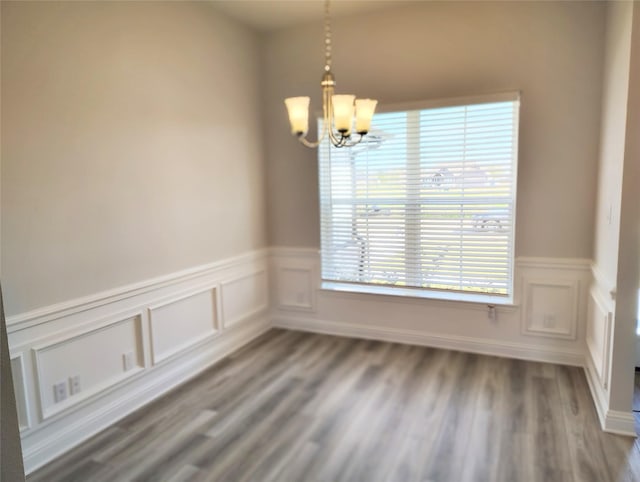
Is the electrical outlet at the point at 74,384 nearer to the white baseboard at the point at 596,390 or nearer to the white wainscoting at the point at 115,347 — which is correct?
the white wainscoting at the point at 115,347

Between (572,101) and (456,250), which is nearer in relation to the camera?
(572,101)

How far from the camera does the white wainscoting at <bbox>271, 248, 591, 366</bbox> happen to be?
344 centimetres

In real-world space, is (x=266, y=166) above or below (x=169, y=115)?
below

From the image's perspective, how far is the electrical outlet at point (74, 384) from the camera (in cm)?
253

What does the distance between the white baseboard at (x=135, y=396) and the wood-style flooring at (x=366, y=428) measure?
0.21 feet

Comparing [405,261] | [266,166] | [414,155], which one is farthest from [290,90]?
[405,261]

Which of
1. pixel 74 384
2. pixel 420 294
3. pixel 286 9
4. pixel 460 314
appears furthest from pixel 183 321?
pixel 286 9

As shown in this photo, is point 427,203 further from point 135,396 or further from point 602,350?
point 135,396

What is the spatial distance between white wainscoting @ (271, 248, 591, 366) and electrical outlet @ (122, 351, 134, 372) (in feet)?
5.86

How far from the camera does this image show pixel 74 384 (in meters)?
2.55

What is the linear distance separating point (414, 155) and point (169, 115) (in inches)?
79.3

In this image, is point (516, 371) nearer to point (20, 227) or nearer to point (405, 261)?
point (405, 261)

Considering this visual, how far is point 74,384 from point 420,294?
2.71m

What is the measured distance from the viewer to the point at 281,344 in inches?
159
